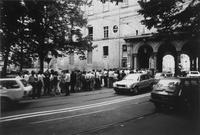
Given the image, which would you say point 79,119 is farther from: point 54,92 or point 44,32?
point 44,32

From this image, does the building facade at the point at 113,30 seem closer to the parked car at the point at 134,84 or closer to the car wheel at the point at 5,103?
the parked car at the point at 134,84

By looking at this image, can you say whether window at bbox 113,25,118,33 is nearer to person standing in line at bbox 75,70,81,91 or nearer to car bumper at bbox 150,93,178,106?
person standing in line at bbox 75,70,81,91

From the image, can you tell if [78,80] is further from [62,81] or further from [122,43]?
[122,43]

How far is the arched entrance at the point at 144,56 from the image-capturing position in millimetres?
36000

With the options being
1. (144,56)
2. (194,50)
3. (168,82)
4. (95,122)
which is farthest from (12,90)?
(144,56)

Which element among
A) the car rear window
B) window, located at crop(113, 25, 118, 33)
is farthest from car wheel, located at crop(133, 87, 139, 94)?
window, located at crop(113, 25, 118, 33)

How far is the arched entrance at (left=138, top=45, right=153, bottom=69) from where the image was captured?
36.0 metres

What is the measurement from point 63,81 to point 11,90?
6702mm

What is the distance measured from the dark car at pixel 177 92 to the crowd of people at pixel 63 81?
24.8ft

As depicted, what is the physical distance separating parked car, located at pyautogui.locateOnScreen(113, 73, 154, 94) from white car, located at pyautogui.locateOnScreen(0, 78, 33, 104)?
24.1 feet

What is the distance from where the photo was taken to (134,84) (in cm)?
1642

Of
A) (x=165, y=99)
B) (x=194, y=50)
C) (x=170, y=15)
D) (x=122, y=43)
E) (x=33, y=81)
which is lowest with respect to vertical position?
(x=165, y=99)

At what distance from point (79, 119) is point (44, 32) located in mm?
13422

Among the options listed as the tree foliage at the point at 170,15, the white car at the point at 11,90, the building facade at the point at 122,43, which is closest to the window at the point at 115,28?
the building facade at the point at 122,43
